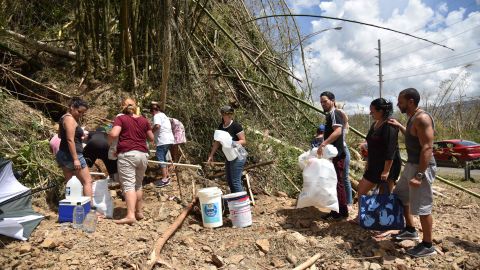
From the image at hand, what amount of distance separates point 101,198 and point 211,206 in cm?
120

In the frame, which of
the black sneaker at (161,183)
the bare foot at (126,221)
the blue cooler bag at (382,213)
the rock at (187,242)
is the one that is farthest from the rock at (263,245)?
the black sneaker at (161,183)

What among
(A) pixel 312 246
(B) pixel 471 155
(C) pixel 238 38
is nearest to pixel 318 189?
(A) pixel 312 246

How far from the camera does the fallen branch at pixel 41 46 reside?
640 cm

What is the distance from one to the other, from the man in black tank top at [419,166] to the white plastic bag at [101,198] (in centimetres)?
305

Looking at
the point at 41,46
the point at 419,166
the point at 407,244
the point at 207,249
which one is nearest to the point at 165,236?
the point at 207,249

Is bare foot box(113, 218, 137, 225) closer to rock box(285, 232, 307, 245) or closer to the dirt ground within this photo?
the dirt ground

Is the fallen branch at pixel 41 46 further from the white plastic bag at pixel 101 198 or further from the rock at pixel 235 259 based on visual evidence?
the rock at pixel 235 259

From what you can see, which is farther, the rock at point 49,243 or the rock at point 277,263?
the rock at point 277,263

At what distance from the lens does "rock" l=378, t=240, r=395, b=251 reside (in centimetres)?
373

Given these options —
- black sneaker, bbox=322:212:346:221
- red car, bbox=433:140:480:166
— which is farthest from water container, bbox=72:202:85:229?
red car, bbox=433:140:480:166

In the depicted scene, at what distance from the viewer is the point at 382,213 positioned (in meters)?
3.75

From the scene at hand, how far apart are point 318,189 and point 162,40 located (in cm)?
308

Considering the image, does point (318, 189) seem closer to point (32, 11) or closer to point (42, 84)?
point (42, 84)

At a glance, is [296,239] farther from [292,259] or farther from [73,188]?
[73,188]
